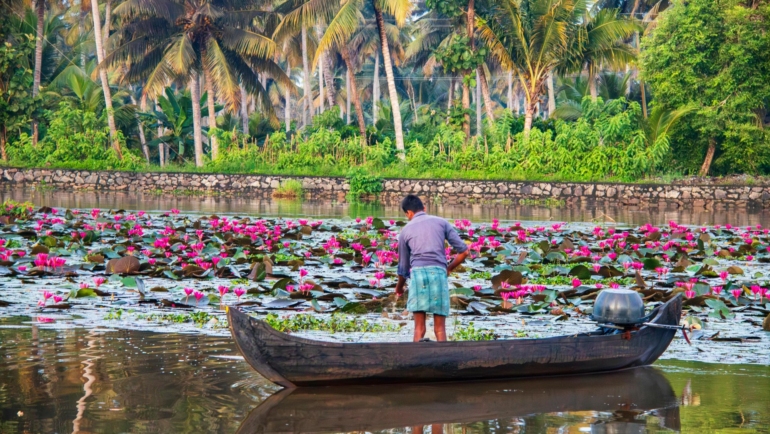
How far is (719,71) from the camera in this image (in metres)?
31.8

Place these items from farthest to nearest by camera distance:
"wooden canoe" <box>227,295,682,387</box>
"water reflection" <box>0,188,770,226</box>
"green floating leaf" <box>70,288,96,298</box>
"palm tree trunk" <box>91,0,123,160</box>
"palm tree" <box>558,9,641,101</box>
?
1. "palm tree trunk" <box>91,0,123,160</box>
2. "palm tree" <box>558,9,641,101</box>
3. "water reflection" <box>0,188,770,226</box>
4. "green floating leaf" <box>70,288,96,298</box>
5. "wooden canoe" <box>227,295,682,387</box>

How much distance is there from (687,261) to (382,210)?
13.6 metres

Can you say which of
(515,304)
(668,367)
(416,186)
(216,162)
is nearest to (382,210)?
(416,186)

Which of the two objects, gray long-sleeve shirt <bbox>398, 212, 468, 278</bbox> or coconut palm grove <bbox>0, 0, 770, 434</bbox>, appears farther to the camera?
gray long-sleeve shirt <bbox>398, 212, 468, 278</bbox>

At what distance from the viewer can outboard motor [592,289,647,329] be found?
22.5 feet

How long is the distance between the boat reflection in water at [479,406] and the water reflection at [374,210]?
14144 mm

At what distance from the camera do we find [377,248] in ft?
44.6

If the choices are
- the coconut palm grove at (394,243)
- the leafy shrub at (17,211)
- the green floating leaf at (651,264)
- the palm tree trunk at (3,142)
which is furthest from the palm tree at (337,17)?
the green floating leaf at (651,264)

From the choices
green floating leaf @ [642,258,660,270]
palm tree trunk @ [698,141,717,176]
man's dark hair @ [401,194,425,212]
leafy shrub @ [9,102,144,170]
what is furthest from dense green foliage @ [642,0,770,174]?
man's dark hair @ [401,194,425,212]

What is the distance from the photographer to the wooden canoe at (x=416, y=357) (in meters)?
6.16

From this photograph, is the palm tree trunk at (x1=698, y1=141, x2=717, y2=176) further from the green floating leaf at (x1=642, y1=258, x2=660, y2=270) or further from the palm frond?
the green floating leaf at (x1=642, y1=258, x2=660, y2=270)

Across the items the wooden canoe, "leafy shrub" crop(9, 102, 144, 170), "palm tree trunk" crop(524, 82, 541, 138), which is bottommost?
the wooden canoe

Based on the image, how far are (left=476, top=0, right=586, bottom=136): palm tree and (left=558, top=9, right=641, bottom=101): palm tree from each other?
0.35 meters

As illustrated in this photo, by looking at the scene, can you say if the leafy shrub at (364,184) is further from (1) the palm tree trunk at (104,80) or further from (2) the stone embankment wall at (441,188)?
(1) the palm tree trunk at (104,80)
